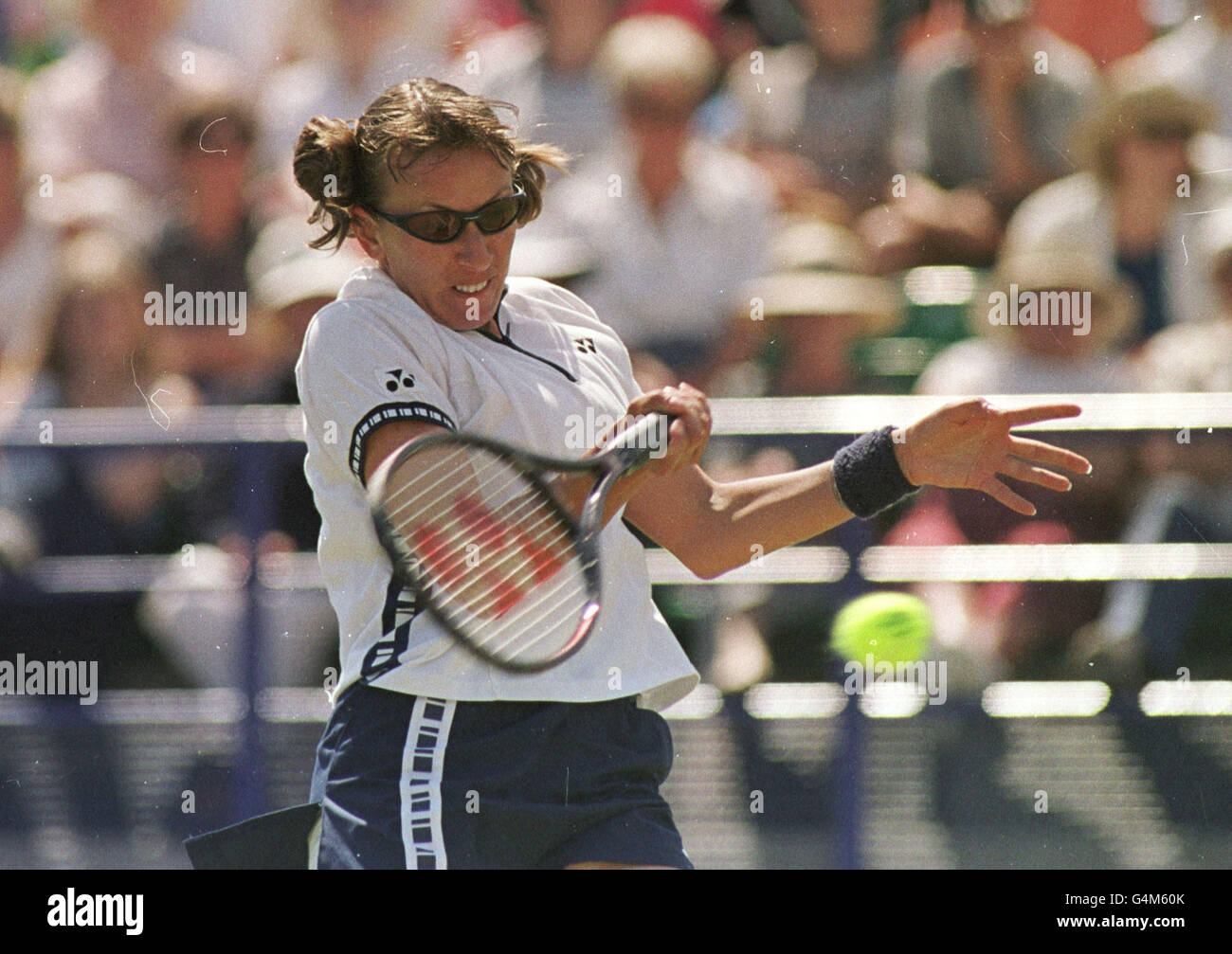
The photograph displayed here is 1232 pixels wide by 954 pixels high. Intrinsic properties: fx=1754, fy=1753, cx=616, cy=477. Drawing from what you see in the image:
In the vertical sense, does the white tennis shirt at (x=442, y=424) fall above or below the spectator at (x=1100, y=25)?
below

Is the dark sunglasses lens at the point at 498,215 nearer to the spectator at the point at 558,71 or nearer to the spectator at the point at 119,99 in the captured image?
the spectator at the point at 558,71

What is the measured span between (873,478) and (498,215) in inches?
24.4

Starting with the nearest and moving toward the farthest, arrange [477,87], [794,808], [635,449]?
[635,449]
[794,808]
[477,87]

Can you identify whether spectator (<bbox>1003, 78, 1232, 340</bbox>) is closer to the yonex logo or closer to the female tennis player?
the female tennis player

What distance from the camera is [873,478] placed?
7.80 ft

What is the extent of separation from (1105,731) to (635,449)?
1814 millimetres

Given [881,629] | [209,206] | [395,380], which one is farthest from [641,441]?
[209,206]

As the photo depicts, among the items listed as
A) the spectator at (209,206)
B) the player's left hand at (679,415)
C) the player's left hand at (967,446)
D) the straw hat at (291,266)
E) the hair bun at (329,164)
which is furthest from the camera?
the spectator at (209,206)

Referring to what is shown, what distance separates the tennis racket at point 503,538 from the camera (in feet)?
6.59

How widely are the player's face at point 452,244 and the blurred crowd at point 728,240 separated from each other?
1.42 m

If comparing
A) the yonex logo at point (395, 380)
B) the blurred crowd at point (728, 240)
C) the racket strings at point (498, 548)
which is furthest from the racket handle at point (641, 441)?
the blurred crowd at point (728, 240)
